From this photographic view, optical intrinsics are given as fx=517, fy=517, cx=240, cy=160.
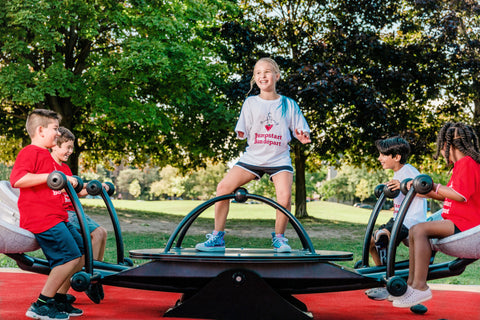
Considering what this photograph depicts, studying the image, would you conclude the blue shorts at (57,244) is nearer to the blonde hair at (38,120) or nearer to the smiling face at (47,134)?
the smiling face at (47,134)

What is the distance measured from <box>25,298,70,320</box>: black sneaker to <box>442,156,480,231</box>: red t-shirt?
2740 mm

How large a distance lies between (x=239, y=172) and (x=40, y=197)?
153 cm

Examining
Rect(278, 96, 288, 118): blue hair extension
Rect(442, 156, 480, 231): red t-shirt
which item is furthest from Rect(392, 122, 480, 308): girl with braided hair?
Rect(278, 96, 288, 118): blue hair extension

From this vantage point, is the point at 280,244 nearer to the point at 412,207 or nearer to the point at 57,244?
the point at 412,207

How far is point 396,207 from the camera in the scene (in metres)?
4.68

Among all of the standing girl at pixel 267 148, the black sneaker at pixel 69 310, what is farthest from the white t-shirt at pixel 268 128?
the black sneaker at pixel 69 310

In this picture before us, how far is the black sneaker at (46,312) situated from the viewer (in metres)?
3.35

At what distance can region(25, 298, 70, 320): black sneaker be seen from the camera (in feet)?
11.0

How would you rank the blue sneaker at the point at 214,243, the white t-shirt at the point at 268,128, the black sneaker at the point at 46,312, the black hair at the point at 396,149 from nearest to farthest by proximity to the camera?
the black sneaker at the point at 46,312
the blue sneaker at the point at 214,243
the white t-shirt at the point at 268,128
the black hair at the point at 396,149

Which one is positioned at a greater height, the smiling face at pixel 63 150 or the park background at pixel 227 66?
the park background at pixel 227 66

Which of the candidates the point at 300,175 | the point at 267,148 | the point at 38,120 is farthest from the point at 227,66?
the point at 38,120

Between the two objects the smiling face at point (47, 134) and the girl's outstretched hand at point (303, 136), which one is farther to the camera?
the girl's outstretched hand at point (303, 136)

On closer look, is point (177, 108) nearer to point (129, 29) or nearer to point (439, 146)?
point (129, 29)

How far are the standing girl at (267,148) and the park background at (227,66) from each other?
786 cm
